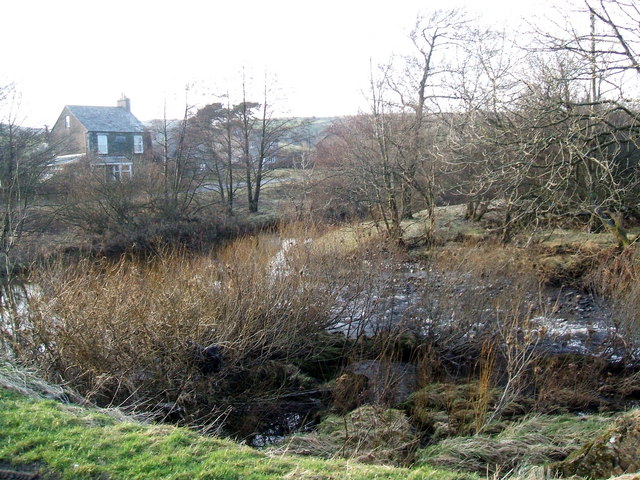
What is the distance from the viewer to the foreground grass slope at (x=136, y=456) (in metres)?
4.09

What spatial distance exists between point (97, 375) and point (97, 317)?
2.70 ft

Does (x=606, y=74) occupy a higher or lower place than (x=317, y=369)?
higher

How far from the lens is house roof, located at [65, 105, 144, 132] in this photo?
39.6m

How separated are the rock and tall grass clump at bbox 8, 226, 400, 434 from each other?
3766 mm

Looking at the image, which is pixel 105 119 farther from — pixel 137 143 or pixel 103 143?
pixel 137 143

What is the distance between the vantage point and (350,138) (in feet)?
70.0

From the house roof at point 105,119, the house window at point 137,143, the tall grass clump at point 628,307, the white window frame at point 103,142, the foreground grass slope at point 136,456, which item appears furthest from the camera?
the house window at point 137,143

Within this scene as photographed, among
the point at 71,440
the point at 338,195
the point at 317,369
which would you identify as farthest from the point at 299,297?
the point at 338,195

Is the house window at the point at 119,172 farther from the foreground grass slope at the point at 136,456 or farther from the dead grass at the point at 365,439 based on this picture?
the foreground grass slope at the point at 136,456

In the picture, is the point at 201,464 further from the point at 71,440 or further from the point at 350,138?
the point at 350,138

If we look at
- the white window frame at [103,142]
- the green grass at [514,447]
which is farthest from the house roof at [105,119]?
the green grass at [514,447]

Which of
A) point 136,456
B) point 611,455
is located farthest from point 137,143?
point 611,455

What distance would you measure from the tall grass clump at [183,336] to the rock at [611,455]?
3.77 meters

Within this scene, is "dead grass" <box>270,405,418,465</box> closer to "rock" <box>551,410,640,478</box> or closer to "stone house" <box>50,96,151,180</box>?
"rock" <box>551,410,640,478</box>
